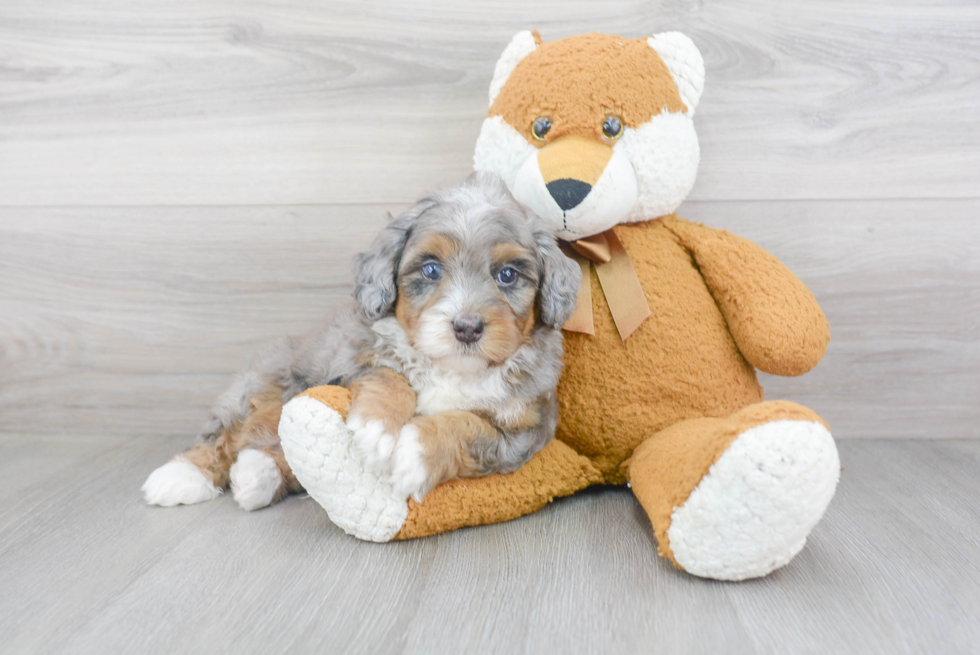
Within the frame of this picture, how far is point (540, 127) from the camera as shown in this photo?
1.69m

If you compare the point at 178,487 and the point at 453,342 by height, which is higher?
the point at 453,342

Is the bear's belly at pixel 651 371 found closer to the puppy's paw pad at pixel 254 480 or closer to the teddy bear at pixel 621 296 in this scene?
the teddy bear at pixel 621 296

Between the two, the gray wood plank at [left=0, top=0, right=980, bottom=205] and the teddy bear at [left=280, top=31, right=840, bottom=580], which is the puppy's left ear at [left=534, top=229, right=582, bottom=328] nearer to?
the teddy bear at [left=280, top=31, right=840, bottom=580]

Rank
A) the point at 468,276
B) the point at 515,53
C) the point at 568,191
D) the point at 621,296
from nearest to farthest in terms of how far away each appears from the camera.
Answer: the point at 468,276 < the point at 568,191 < the point at 621,296 < the point at 515,53

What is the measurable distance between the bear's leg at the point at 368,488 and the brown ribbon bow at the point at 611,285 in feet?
1.22

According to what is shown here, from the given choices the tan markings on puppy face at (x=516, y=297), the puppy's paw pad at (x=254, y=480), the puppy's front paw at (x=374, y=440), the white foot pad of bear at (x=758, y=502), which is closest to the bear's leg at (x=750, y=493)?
the white foot pad of bear at (x=758, y=502)

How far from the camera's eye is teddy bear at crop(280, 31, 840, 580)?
152 centimetres

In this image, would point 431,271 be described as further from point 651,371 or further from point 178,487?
point 178,487

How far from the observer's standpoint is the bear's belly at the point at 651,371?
1692 millimetres

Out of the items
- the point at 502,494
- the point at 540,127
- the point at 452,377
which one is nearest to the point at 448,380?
the point at 452,377

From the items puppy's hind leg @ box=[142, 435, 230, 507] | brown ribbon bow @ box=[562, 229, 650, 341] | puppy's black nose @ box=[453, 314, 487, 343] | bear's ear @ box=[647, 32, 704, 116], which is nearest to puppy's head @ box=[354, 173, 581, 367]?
puppy's black nose @ box=[453, 314, 487, 343]

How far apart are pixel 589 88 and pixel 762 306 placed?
2.19 feet

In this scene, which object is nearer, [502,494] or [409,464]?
[409,464]

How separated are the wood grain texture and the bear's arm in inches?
18.0
